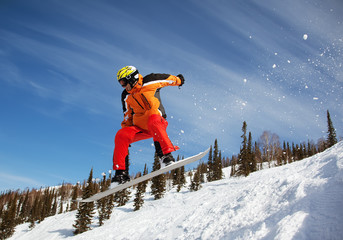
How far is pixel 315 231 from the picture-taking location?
3762mm

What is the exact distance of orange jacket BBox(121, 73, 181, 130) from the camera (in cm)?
509

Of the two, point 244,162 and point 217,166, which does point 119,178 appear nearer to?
point 244,162

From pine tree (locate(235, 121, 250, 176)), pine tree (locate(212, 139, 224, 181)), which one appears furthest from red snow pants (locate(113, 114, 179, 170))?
pine tree (locate(212, 139, 224, 181))

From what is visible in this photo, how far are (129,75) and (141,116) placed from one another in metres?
0.99

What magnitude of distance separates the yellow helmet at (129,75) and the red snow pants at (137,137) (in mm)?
925

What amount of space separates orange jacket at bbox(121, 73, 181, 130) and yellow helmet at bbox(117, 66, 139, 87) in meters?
0.11

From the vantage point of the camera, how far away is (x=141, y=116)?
17.2ft

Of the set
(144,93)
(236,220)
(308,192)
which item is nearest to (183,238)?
(236,220)

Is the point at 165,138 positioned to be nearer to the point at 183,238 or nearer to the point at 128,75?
the point at 128,75

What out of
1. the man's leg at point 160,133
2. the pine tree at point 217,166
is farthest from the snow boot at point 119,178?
the pine tree at point 217,166

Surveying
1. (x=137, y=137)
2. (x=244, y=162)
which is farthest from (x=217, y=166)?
(x=137, y=137)

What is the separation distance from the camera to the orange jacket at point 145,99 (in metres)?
5.09

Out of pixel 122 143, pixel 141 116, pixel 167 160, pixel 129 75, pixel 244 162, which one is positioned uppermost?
pixel 244 162

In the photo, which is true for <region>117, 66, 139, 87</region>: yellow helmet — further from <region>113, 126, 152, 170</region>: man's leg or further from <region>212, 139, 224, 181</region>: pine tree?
<region>212, 139, 224, 181</region>: pine tree
